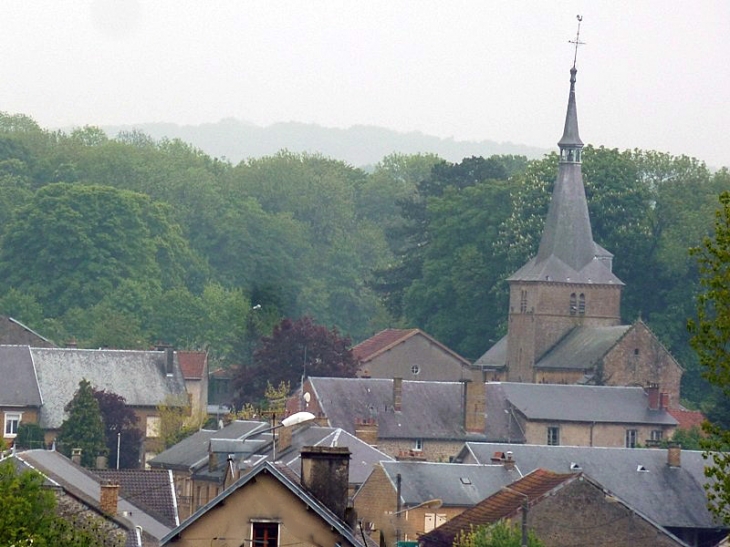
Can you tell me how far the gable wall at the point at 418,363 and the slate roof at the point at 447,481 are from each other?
30.1 metres

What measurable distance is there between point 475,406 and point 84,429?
12944 mm

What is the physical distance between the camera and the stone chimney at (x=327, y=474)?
109 feet

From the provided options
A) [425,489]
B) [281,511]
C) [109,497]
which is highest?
[281,511]

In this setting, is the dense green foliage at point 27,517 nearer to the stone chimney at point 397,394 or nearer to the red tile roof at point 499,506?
the red tile roof at point 499,506

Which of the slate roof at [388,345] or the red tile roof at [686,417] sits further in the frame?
the slate roof at [388,345]

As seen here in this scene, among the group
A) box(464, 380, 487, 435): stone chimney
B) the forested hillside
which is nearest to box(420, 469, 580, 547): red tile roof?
box(464, 380, 487, 435): stone chimney

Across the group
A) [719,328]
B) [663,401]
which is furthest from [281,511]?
[663,401]

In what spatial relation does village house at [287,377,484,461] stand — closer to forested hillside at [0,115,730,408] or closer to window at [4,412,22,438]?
window at [4,412,22,438]

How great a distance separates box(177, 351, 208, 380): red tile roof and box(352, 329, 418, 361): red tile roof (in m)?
5.78

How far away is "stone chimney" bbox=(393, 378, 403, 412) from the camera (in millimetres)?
78562

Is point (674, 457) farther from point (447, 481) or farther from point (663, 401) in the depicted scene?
point (663, 401)

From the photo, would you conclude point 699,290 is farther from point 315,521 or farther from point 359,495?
point 315,521

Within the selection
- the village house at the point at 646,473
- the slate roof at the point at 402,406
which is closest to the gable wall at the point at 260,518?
the village house at the point at 646,473

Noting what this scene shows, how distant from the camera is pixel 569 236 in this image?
9288cm
